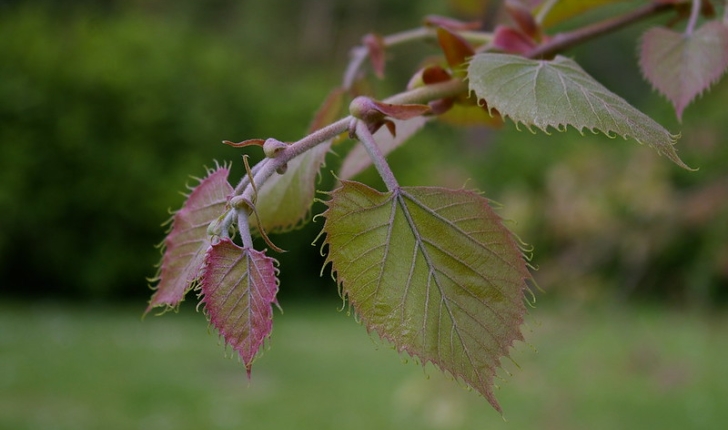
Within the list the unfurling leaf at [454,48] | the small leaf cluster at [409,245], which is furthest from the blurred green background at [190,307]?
the small leaf cluster at [409,245]

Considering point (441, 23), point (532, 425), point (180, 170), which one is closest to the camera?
point (441, 23)

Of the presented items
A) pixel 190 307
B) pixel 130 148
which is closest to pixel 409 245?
pixel 130 148

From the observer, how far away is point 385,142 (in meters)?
0.58

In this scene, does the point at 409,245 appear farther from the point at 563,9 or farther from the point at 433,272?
the point at 563,9

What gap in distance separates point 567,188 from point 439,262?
274cm

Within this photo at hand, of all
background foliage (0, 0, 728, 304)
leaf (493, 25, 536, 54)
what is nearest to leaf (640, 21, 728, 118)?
leaf (493, 25, 536, 54)

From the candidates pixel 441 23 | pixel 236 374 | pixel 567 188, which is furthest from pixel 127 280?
pixel 441 23

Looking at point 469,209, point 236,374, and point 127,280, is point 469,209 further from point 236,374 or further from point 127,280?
point 127,280

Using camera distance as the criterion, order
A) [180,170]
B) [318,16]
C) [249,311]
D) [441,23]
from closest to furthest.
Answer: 1. [249,311]
2. [441,23]
3. [180,170]
4. [318,16]

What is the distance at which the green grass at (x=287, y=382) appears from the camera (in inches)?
220

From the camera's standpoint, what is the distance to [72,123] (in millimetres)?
8680

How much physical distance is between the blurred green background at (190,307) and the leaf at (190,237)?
2.46 metres

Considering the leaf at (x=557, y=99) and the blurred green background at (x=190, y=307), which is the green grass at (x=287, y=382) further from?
the leaf at (x=557, y=99)

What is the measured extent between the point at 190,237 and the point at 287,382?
647cm
